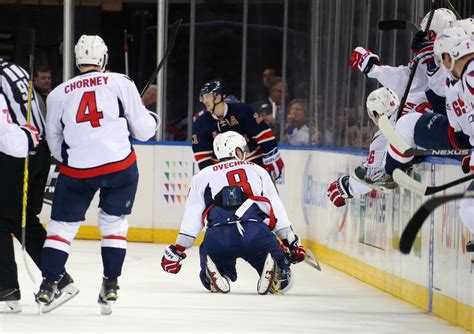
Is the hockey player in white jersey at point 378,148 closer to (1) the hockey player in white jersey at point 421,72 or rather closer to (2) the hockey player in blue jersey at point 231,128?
(1) the hockey player in white jersey at point 421,72

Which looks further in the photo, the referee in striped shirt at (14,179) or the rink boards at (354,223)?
the rink boards at (354,223)

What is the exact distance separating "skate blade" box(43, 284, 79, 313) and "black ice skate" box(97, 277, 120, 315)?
0.17 metres

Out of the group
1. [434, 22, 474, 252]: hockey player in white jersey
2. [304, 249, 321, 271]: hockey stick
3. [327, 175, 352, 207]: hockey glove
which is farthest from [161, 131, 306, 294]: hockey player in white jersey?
[434, 22, 474, 252]: hockey player in white jersey

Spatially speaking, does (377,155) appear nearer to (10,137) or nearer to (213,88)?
(213,88)

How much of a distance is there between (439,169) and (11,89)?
6.53ft

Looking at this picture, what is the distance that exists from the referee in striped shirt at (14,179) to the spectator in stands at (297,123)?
4766mm

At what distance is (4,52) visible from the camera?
494 inches

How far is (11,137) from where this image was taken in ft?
20.9

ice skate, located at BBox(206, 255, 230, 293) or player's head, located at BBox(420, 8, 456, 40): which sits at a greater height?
player's head, located at BBox(420, 8, 456, 40)

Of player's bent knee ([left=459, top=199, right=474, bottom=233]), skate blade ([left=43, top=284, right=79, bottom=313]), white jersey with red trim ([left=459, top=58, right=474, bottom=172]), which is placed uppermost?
white jersey with red trim ([left=459, top=58, right=474, bottom=172])

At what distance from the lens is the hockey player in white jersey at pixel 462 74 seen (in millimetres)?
5707

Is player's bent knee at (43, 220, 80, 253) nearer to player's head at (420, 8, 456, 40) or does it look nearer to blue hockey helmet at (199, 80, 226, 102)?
player's head at (420, 8, 456, 40)

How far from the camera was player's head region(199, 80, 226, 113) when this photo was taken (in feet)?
29.2

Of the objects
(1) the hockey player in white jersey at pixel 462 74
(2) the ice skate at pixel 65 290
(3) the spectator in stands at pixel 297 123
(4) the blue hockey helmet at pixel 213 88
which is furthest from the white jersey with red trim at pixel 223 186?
(3) the spectator in stands at pixel 297 123
